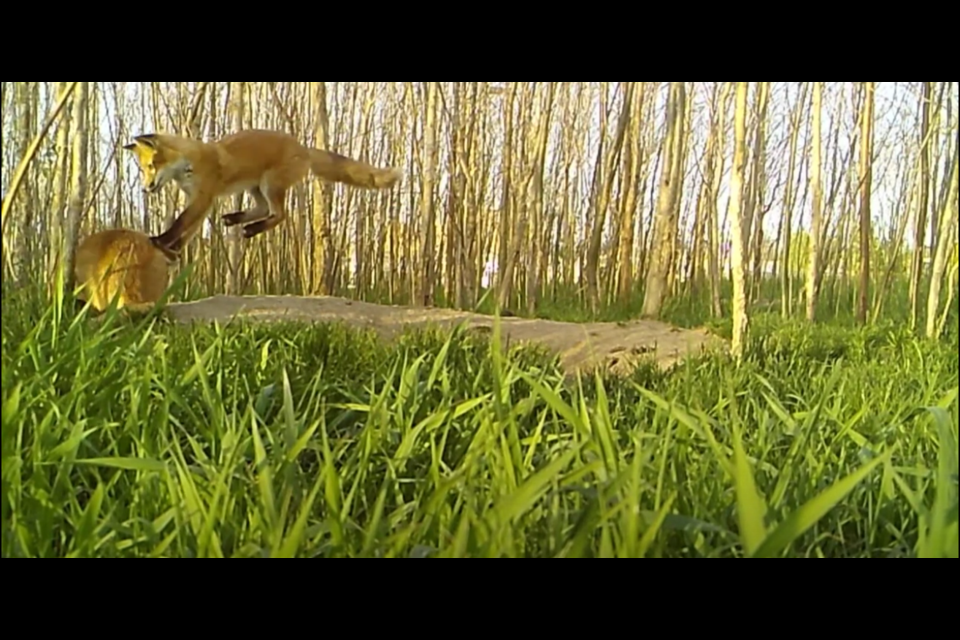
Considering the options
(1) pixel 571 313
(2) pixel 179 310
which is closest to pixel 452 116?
(1) pixel 571 313

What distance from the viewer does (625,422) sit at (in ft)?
2.19

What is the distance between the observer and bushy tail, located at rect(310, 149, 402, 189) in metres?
0.78

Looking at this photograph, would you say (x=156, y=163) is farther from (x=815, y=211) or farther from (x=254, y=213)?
(x=815, y=211)

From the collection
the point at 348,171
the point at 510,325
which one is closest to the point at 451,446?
the point at 510,325

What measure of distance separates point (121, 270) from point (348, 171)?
26cm

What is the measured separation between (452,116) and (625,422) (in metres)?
0.36

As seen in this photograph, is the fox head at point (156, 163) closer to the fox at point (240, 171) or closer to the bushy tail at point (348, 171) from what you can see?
the fox at point (240, 171)

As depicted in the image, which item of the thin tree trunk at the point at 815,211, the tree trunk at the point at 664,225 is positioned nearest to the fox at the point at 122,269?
the tree trunk at the point at 664,225

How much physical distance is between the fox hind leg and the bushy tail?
0.06m

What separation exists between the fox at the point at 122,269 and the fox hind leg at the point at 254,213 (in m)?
0.07

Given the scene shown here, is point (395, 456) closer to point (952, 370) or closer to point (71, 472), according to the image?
point (71, 472)

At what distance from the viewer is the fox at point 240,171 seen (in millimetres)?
759

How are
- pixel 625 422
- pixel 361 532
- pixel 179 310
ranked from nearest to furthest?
pixel 361 532 → pixel 625 422 → pixel 179 310

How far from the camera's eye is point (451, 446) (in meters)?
0.65
